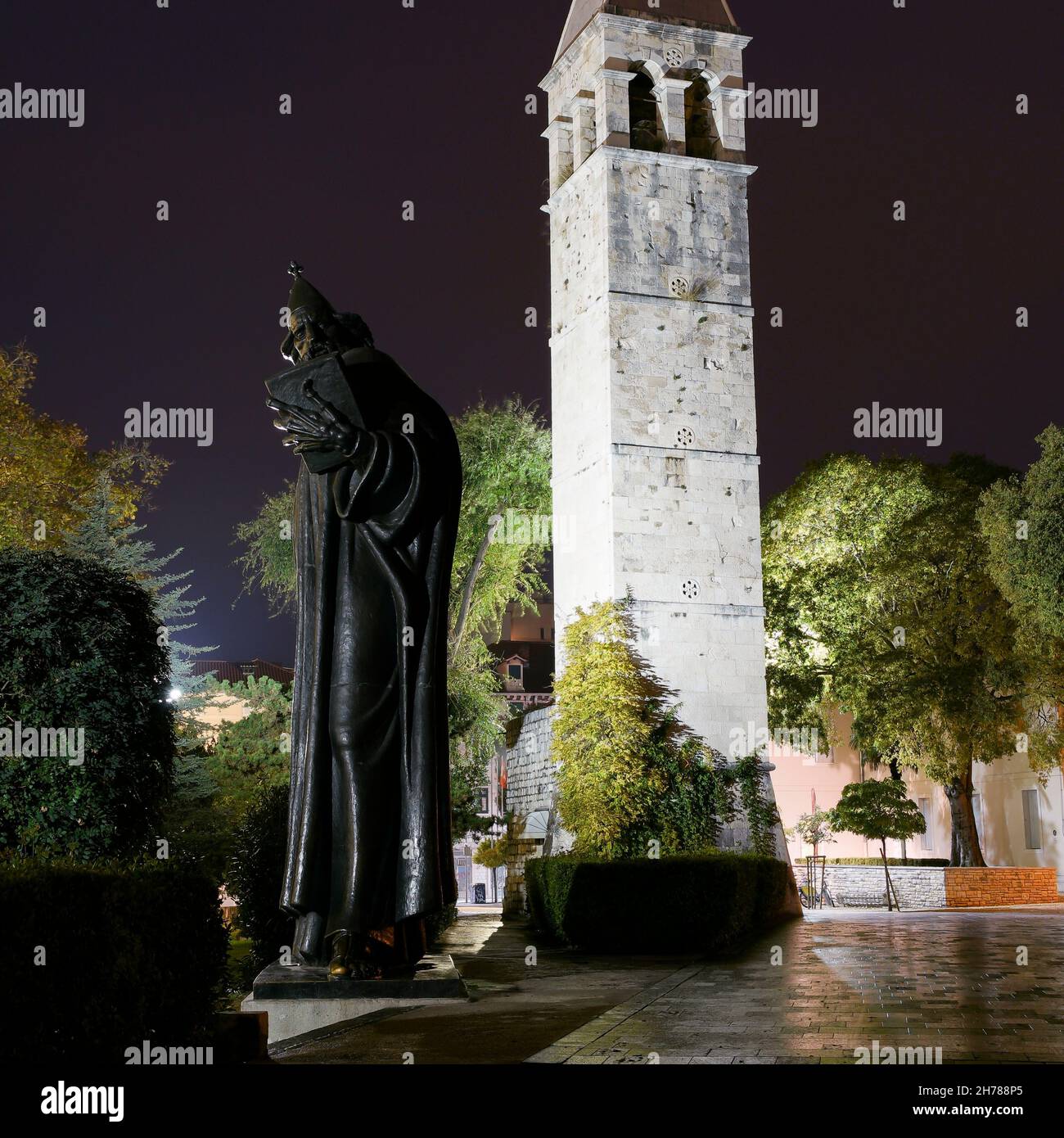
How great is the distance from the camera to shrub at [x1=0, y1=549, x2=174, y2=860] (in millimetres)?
11445

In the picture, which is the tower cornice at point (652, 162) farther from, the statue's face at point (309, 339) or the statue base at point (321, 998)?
the statue base at point (321, 998)

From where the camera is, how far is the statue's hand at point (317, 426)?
6750 mm

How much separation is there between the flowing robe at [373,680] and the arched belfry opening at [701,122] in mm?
22616

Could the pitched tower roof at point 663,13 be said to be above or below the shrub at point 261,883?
above

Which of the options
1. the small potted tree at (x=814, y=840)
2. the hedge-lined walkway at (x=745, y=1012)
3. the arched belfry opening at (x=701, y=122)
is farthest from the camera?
the small potted tree at (x=814, y=840)

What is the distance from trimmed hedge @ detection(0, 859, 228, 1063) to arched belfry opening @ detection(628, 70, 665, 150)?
77.9 feet

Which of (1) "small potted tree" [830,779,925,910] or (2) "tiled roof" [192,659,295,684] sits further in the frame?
(2) "tiled roof" [192,659,295,684]

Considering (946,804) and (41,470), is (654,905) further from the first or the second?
(946,804)

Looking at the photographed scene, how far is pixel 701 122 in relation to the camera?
2823cm

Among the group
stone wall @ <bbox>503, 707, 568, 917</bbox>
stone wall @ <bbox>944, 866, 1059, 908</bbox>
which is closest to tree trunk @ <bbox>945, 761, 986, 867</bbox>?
stone wall @ <bbox>944, 866, 1059, 908</bbox>

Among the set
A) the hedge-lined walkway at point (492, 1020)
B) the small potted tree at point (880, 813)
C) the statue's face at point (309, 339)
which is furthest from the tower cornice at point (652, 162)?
the statue's face at point (309, 339)

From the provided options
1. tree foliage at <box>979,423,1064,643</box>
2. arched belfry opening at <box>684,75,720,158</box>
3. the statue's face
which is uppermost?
arched belfry opening at <box>684,75,720,158</box>

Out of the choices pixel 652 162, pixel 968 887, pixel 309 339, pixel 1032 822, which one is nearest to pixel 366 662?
pixel 309 339

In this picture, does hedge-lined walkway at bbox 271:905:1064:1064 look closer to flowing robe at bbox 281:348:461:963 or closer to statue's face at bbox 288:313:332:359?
flowing robe at bbox 281:348:461:963
